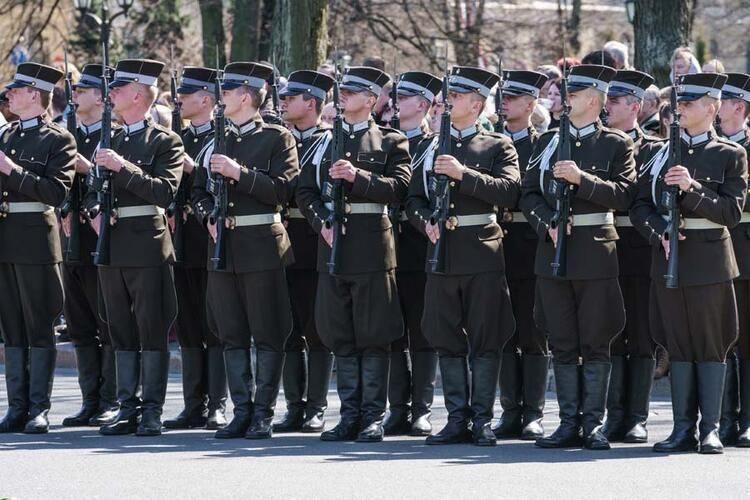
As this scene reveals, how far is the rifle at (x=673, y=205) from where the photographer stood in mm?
9469

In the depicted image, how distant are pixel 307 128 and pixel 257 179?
1030 mm

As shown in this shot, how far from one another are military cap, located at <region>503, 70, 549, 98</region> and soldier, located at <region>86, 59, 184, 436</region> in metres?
2.06

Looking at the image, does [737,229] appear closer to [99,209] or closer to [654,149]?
[654,149]

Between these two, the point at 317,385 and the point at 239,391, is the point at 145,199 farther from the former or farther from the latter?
the point at 317,385

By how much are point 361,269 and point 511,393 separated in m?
1.23

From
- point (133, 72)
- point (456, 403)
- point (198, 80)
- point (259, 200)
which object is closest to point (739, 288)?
point (456, 403)

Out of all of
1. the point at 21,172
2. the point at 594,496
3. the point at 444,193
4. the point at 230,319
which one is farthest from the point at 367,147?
the point at 594,496

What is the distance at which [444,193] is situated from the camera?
9.93m

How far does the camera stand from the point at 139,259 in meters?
10.4

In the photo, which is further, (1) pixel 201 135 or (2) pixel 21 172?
(1) pixel 201 135

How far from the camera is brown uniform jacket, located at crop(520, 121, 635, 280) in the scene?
9766 mm

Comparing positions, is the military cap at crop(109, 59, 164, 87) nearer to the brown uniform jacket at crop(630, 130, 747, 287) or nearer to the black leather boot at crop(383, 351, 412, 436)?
the black leather boot at crop(383, 351, 412, 436)

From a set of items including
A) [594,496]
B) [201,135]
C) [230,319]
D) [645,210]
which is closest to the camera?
[594,496]

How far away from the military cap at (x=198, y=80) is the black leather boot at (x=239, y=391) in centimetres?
173
